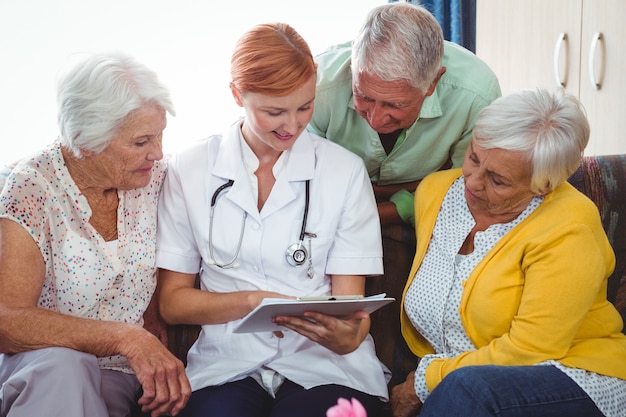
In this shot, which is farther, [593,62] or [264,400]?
[593,62]

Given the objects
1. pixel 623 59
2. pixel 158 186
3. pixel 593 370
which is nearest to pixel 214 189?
pixel 158 186

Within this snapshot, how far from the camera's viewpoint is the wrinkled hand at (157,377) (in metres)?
1.89

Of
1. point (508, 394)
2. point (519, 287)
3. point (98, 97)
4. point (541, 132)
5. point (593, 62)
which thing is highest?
point (98, 97)

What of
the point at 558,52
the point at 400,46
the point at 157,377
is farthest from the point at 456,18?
the point at 157,377

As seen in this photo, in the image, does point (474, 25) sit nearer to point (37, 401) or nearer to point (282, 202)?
point (282, 202)

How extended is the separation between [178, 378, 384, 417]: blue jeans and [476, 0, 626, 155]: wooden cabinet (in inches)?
76.3

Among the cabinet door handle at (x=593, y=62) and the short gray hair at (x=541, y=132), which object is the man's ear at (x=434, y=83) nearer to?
the short gray hair at (x=541, y=132)

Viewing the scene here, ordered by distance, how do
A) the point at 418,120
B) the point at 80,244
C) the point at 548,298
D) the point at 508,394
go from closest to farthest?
the point at 508,394, the point at 548,298, the point at 80,244, the point at 418,120

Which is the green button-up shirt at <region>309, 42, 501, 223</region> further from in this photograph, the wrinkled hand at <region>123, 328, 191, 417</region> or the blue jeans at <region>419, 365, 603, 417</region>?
the wrinkled hand at <region>123, 328, 191, 417</region>

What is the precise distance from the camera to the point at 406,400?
2205 millimetres

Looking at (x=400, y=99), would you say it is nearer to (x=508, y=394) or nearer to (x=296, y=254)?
(x=296, y=254)

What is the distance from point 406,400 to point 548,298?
516 mm

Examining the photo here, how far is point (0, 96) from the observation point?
137 inches

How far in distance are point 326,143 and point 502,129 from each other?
53cm
